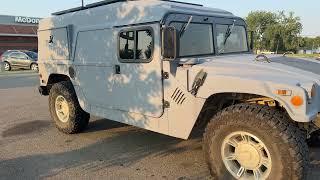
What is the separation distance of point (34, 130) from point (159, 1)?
3.81 metres

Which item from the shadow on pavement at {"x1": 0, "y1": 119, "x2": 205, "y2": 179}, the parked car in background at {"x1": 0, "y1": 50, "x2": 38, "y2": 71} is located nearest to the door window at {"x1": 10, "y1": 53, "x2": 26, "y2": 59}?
the parked car in background at {"x1": 0, "y1": 50, "x2": 38, "y2": 71}

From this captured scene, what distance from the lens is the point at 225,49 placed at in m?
6.18

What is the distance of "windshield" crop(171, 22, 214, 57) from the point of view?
5.68 m

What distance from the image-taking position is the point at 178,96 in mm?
5414

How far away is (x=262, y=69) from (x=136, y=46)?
6.27 ft

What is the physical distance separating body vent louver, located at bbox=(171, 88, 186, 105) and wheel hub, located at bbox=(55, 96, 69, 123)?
116 inches

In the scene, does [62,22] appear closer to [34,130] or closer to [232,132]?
[34,130]

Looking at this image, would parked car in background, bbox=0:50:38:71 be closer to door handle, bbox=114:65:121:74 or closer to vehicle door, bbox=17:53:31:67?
vehicle door, bbox=17:53:31:67

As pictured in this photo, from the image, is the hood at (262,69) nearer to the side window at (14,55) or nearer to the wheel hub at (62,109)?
the wheel hub at (62,109)

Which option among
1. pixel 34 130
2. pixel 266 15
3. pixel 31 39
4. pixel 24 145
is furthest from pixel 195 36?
pixel 266 15

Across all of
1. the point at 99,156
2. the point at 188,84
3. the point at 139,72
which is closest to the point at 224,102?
the point at 188,84

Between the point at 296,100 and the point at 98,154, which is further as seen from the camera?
the point at 98,154

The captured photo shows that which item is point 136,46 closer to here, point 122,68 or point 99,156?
point 122,68

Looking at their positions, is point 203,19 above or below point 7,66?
above
